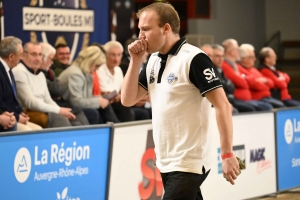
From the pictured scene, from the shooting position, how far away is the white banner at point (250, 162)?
7.88m

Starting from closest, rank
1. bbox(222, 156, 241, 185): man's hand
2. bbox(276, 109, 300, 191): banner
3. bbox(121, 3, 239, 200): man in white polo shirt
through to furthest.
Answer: bbox(222, 156, 241, 185): man's hand → bbox(121, 3, 239, 200): man in white polo shirt → bbox(276, 109, 300, 191): banner

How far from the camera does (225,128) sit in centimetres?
397

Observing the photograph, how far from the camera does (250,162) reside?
8.37 meters

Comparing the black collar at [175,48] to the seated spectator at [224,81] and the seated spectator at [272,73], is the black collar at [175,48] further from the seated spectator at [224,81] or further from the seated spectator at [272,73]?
the seated spectator at [272,73]

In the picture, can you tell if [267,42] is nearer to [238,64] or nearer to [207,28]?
[207,28]

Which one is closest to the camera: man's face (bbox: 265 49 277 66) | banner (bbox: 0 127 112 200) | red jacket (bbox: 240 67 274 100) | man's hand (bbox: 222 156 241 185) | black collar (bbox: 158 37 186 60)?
man's hand (bbox: 222 156 241 185)

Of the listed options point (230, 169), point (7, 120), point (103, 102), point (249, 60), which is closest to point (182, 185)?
point (230, 169)

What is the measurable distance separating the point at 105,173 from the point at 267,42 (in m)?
12.1

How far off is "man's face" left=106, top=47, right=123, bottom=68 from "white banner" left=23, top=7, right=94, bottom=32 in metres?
1.78

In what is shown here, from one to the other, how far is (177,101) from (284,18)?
48.9 ft

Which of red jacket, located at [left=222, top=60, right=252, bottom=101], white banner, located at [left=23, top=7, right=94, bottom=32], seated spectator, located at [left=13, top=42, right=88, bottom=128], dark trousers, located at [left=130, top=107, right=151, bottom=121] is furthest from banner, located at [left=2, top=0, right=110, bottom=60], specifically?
seated spectator, located at [left=13, top=42, right=88, bottom=128]

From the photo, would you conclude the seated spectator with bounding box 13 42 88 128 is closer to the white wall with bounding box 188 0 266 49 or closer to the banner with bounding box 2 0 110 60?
the banner with bounding box 2 0 110 60

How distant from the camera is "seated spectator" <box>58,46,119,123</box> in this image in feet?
28.1

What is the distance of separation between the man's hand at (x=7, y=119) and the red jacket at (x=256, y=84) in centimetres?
528
